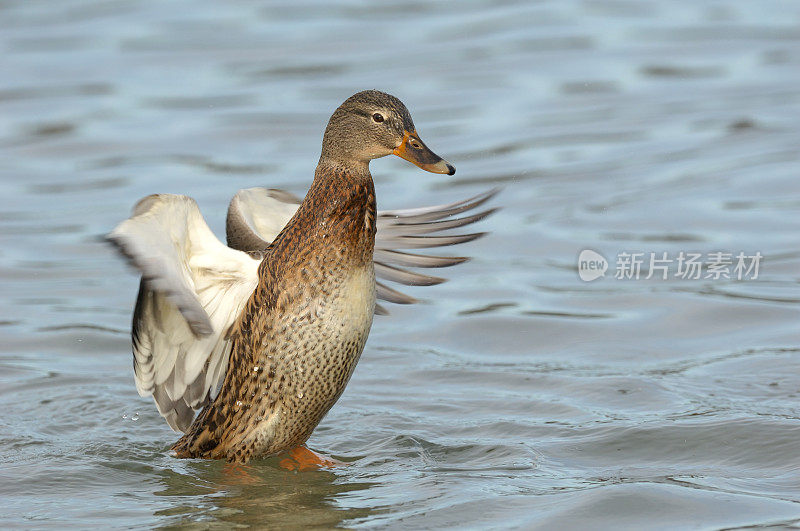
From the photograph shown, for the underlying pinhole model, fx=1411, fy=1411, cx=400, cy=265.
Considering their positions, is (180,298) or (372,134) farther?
(372,134)

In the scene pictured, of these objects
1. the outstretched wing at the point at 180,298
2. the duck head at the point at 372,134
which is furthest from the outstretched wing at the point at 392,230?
the duck head at the point at 372,134

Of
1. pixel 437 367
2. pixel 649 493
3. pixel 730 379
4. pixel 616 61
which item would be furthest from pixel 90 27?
pixel 649 493

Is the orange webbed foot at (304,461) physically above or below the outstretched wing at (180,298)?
below

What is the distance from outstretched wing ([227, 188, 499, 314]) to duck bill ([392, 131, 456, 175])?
596 millimetres

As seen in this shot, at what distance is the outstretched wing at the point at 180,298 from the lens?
16.7 ft

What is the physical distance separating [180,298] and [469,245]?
14.5 ft

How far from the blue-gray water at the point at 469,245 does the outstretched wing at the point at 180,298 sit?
1.18 feet

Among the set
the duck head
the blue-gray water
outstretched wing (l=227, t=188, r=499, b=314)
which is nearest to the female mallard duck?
the duck head

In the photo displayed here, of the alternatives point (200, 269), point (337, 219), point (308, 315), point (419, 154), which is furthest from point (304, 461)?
point (419, 154)

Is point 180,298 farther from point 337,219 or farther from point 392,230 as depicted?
point 392,230

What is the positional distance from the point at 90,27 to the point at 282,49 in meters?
2.33

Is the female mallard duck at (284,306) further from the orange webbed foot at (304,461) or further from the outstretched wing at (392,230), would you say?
the outstretched wing at (392,230)

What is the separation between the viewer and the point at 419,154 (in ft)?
18.2

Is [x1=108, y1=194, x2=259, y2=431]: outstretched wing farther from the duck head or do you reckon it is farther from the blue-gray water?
the duck head
